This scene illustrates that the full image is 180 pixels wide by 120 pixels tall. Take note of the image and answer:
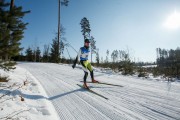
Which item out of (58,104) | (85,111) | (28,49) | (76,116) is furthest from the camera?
(28,49)

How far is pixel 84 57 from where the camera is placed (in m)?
8.68

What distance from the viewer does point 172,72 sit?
1340cm

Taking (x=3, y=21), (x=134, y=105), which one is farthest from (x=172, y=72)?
(x=3, y=21)

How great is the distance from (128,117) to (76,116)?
1.22m

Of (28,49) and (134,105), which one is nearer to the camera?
(134,105)

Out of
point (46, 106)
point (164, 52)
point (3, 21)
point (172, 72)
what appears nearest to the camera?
point (46, 106)

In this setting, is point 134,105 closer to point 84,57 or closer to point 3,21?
point 84,57

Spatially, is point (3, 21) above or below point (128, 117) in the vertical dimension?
above

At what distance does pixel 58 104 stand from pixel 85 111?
110 cm

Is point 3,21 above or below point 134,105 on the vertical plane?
above

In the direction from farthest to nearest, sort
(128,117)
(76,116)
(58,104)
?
(58,104) < (76,116) < (128,117)

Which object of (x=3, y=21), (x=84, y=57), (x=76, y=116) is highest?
(x=3, y=21)

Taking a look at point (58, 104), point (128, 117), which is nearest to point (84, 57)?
point (58, 104)

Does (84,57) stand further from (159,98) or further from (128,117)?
(128,117)
